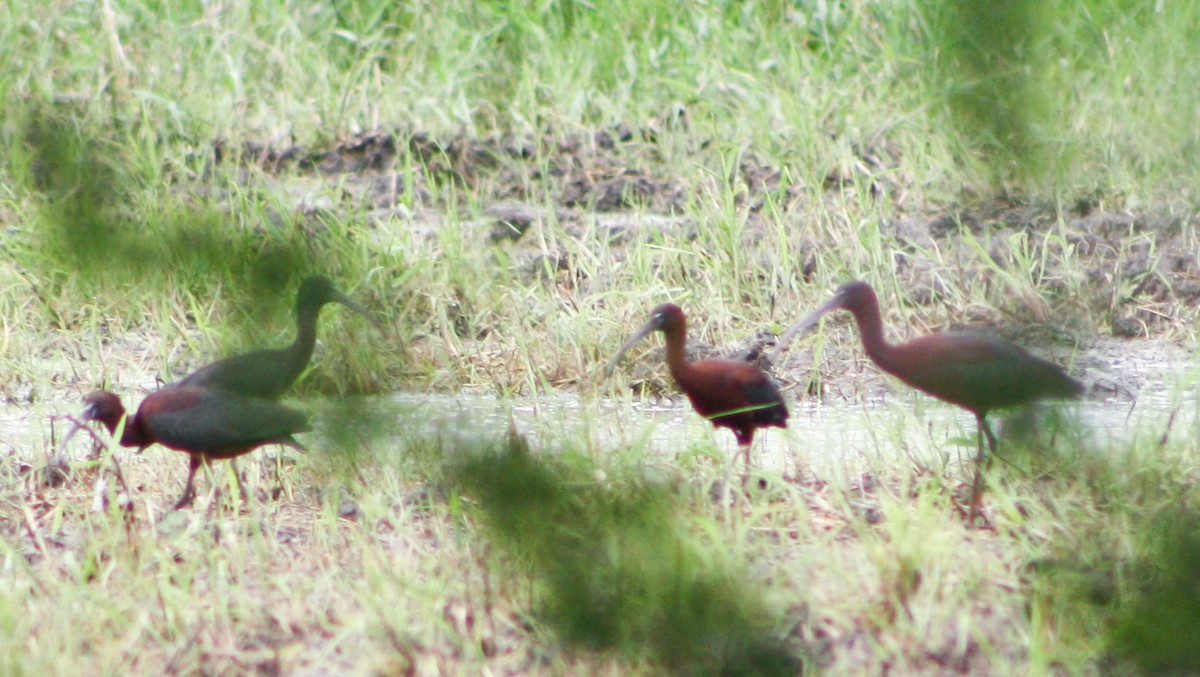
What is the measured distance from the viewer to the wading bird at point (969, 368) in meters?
2.73

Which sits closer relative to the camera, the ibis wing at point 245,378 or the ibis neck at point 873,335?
the ibis wing at point 245,378

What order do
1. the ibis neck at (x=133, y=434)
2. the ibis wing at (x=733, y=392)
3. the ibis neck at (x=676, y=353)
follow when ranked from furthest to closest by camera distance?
the ibis neck at (x=676, y=353) → the ibis wing at (x=733, y=392) → the ibis neck at (x=133, y=434)

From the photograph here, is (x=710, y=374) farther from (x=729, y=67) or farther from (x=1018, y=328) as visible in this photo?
(x=729, y=67)

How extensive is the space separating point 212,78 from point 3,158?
1.86 metres

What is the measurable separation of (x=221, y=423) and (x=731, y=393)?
1.35 m

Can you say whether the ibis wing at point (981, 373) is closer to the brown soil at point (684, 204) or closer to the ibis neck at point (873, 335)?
the ibis neck at point (873, 335)

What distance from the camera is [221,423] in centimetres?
366

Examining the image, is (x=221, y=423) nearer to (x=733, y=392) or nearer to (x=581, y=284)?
(x=733, y=392)

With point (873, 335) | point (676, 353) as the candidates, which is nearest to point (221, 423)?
point (676, 353)

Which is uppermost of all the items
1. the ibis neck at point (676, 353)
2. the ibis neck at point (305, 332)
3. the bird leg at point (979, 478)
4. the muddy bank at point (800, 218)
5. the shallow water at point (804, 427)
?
the muddy bank at point (800, 218)

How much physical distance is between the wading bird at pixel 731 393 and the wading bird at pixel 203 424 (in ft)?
3.69

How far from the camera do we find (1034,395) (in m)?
2.60

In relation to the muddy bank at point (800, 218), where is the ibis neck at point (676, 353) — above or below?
below

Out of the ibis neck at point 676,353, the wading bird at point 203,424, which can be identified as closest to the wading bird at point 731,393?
the ibis neck at point 676,353
